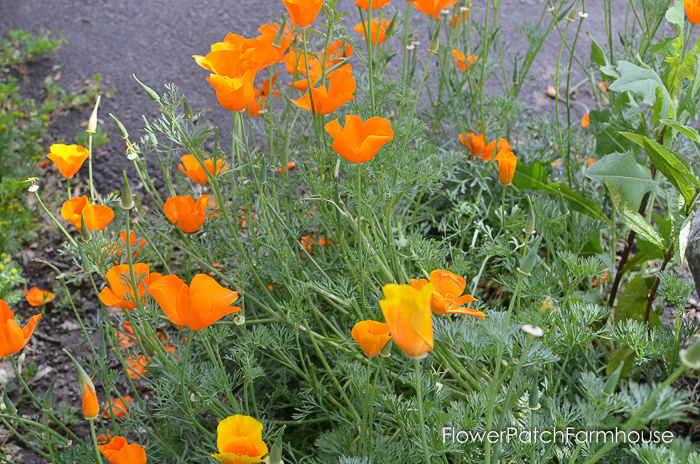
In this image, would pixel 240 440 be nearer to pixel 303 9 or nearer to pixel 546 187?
pixel 303 9

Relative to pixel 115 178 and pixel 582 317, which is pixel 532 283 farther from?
pixel 115 178

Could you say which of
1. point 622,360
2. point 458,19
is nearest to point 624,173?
point 622,360

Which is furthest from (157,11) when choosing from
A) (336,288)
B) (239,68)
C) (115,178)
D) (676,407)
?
(676,407)

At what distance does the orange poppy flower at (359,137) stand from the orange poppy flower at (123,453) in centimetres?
74

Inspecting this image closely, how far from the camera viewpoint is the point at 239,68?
131 cm

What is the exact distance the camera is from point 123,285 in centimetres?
128

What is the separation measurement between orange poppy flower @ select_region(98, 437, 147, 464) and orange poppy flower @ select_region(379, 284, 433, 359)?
26.7 inches

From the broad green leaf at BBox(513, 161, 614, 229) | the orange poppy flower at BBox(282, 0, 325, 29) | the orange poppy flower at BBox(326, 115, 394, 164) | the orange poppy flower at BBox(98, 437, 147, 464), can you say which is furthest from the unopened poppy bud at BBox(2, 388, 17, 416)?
the broad green leaf at BBox(513, 161, 614, 229)

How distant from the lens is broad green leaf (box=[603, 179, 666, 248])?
155 cm

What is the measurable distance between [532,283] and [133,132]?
8.21 feet

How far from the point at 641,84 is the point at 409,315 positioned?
101 cm

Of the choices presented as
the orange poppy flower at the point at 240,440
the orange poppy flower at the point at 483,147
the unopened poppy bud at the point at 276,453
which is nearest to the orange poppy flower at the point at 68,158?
the orange poppy flower at the point at 240,440

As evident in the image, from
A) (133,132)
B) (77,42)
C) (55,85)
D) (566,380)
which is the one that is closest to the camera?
(566,380)

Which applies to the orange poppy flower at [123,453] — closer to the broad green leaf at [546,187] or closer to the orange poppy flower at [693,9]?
the broad green leaf at [546,187]
